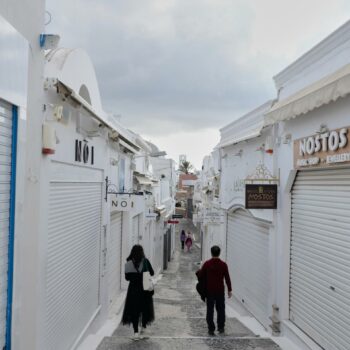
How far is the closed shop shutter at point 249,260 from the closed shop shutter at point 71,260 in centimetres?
378

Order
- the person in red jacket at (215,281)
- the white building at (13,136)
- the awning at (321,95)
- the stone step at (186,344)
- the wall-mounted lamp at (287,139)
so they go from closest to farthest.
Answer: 1. the white building at (13,136)
2. the awning at (321,95)
3. the stone step at (186,344)
4. the person in red jacket at (215,281)
5. the wall-mounted lamp at (287,139)

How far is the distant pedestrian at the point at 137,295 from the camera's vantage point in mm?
7953

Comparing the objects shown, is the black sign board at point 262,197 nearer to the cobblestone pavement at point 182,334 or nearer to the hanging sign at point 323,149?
the hanging sign at point 323,149

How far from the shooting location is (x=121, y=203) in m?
10.9

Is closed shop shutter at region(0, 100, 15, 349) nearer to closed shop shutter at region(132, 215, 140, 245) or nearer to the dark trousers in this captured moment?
the dark trousers

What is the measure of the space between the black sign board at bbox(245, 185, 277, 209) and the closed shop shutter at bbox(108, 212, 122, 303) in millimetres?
4214

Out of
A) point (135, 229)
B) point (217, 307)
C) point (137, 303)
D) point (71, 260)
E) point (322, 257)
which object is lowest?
point (217, 307)

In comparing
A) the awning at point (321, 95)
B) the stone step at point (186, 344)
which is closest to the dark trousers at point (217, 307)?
the stone step at point (186, 344)

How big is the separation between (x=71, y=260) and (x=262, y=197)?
3.89m

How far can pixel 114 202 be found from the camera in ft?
35.7

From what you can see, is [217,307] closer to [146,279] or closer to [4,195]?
[146,279]

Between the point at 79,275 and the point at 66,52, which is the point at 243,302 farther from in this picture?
the point at 66,52

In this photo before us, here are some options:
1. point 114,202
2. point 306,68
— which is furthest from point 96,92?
point 306,68

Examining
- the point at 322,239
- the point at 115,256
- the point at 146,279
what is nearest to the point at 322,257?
the point at 322,239
